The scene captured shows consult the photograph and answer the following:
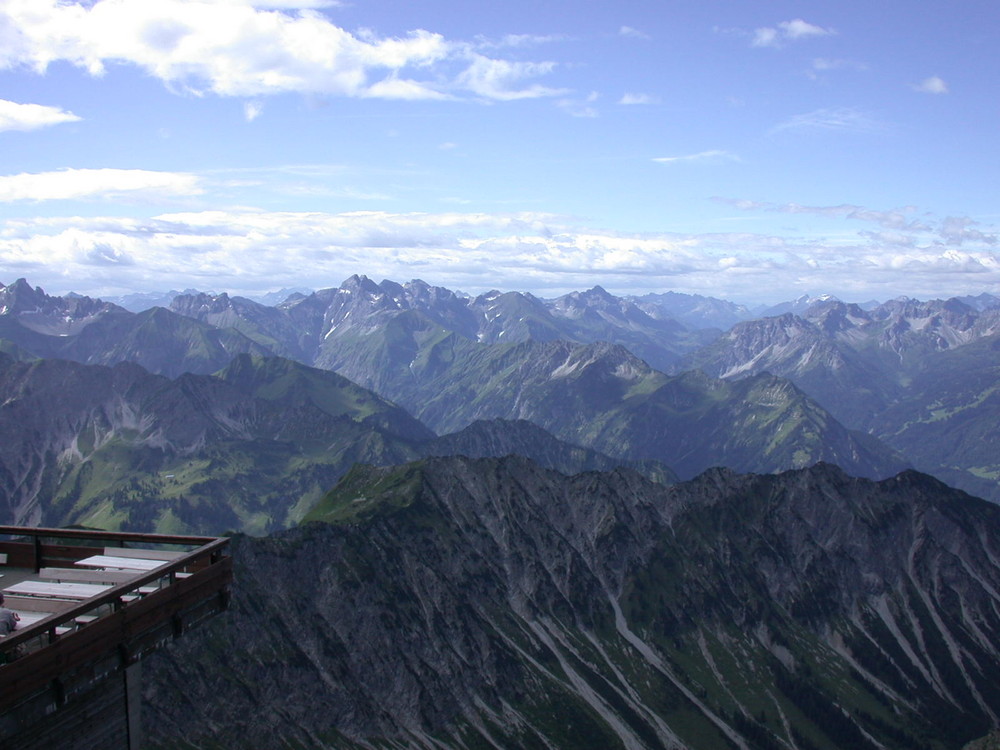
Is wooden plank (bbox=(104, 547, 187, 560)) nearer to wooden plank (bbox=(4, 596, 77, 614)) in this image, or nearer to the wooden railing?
the wooden railing

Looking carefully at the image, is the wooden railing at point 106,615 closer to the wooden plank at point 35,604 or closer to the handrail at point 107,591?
the handrail at point 107,591

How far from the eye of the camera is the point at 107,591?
18.7 metres

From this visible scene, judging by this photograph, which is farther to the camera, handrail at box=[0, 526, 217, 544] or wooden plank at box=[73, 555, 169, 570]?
handrail at box=[0, 526, 217, 544]

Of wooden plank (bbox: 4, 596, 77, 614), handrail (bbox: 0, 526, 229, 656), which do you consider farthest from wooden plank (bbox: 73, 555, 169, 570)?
wooden plank (bbox: 4, 596, 77, 614)

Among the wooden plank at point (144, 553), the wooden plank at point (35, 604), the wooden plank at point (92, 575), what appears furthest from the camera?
the wooden plank at point (144, 553)

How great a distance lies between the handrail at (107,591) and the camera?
53.9ft

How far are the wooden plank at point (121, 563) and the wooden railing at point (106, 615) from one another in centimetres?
66

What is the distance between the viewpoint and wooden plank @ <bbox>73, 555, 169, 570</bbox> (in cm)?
2230

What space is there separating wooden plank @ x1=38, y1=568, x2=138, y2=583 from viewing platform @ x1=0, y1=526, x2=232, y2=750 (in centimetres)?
3

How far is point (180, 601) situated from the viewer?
21.2 m

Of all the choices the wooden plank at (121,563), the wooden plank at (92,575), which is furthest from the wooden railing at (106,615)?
the wooden plank at (121,563)

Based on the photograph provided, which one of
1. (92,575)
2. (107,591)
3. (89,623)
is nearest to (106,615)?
(107,591)

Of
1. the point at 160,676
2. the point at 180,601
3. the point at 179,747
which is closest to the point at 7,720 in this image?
the point at 180,601

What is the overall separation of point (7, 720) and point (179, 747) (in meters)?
164
